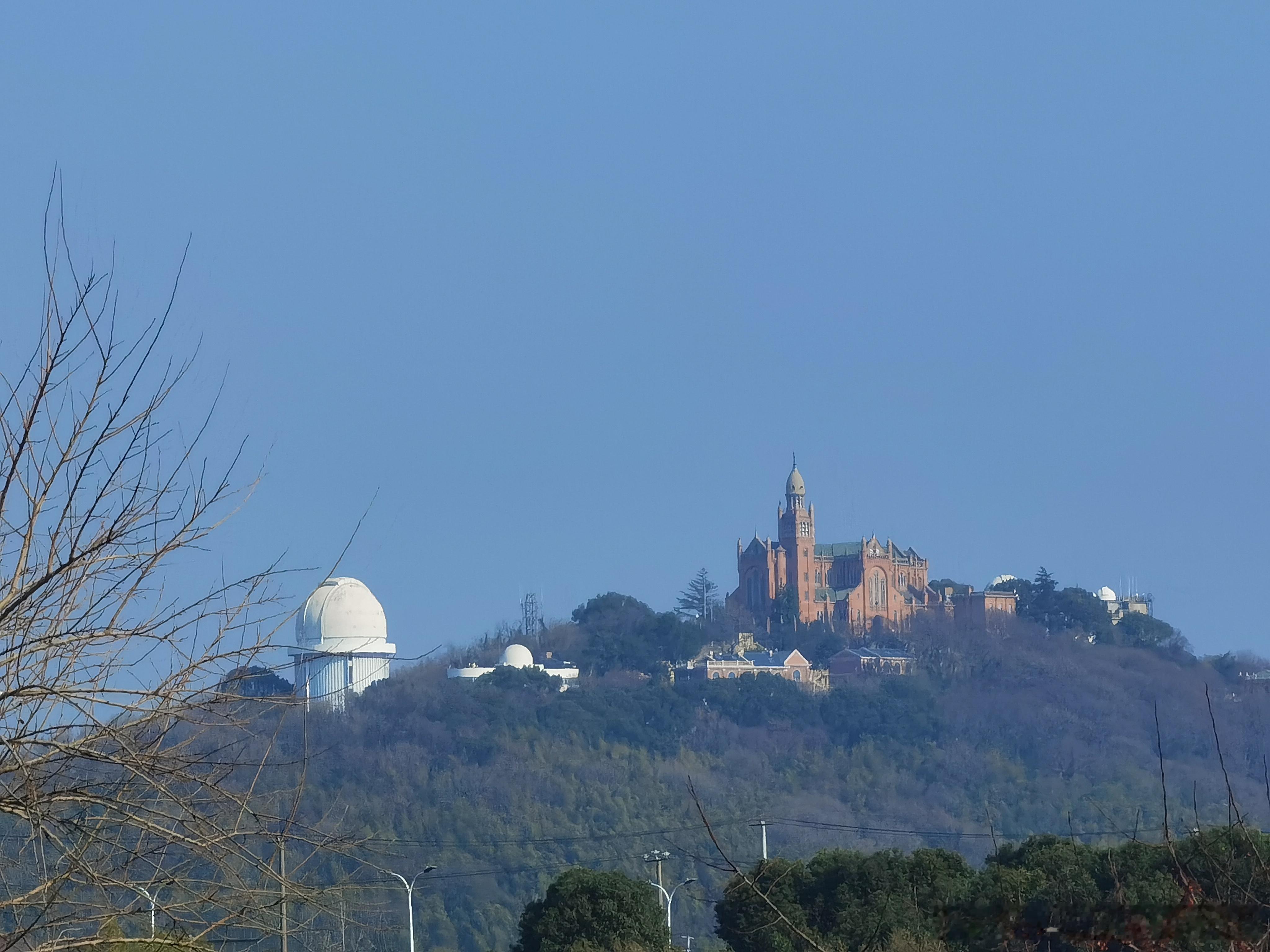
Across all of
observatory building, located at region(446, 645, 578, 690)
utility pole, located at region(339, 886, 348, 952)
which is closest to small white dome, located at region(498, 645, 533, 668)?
observatory building, located at region(446, 645, 578, 690)

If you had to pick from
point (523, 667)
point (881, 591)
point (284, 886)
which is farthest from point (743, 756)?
point (284, 886)

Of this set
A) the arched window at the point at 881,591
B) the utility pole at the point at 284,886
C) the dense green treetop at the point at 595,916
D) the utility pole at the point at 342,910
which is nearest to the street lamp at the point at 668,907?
the dense green treetop at the point at 595,916

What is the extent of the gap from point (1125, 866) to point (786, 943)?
444cm

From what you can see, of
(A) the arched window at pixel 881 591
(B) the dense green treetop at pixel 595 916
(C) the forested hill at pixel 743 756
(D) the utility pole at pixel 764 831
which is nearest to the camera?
(B) the dense green treetop at pixel 595 916

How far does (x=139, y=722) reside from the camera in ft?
15.2

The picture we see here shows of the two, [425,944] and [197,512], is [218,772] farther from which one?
[425,944]

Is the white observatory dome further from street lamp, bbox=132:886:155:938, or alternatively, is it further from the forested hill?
street lamp, bbox=132:886:155:938

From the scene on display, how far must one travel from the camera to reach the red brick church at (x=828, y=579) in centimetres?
11300

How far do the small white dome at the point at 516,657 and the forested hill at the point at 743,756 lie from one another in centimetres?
480

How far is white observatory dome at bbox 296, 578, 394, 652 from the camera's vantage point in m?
78.3

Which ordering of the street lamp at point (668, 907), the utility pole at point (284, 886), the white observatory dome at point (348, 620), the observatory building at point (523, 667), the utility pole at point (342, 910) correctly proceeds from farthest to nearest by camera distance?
the observatory building at point (523, 667), the white observatory dome at point (348, 620), the street lamp at point (668, 907), the utility pole at point (342, 910), the utility pole at point (284, 886)

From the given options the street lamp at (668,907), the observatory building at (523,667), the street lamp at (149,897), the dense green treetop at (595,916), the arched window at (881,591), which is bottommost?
the street lamp at (668,907)

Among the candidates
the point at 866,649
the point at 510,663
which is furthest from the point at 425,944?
the point at 866,649

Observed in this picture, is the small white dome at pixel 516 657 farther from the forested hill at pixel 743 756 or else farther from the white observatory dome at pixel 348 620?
the white observatory dome at pixel 348 620
